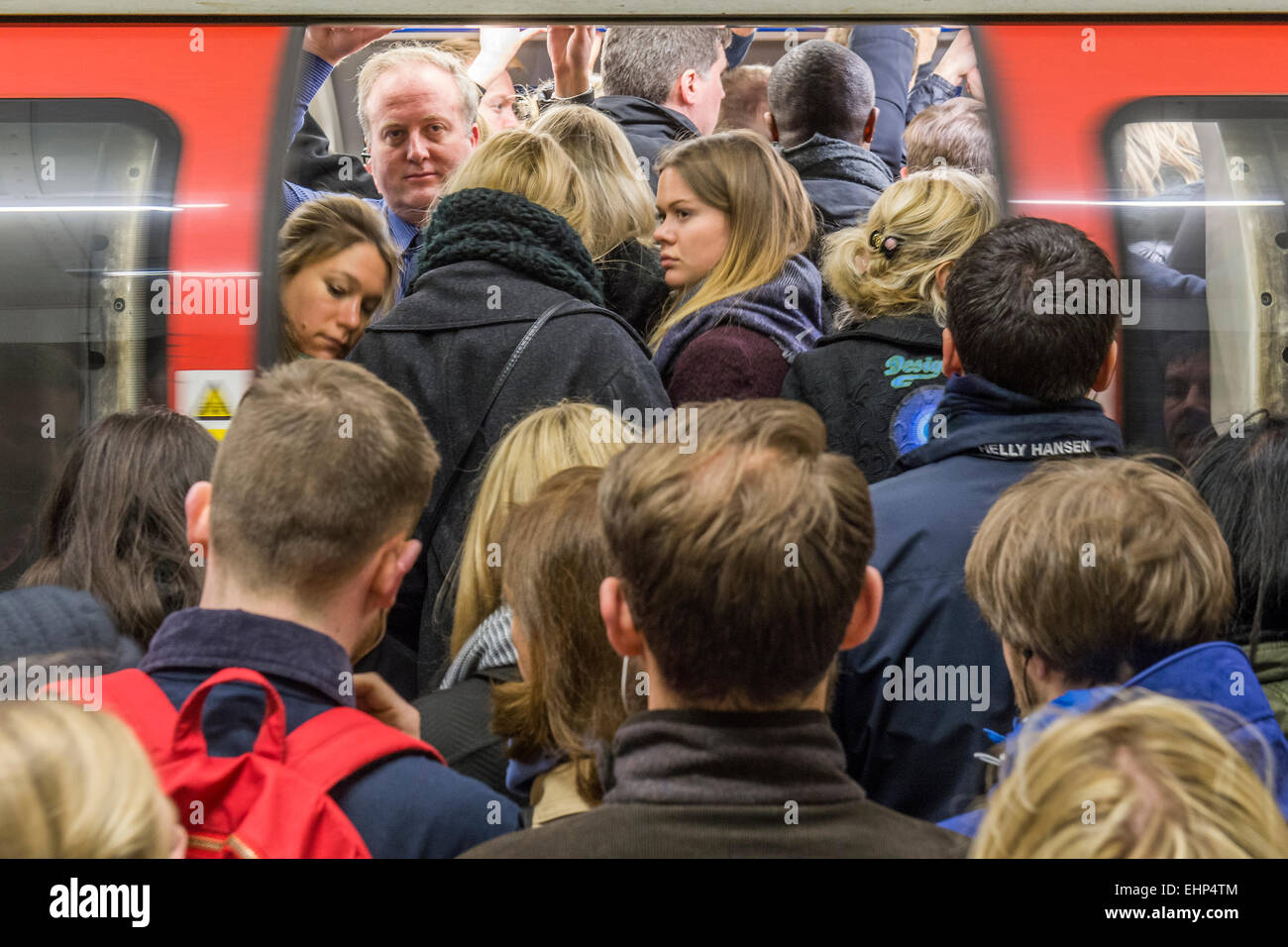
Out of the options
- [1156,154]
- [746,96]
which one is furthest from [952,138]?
[746,96]

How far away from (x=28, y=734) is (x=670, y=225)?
158 cm

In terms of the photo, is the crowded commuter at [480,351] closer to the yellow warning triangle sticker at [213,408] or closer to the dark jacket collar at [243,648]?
the yellow warning triangle sticker at [213,408]

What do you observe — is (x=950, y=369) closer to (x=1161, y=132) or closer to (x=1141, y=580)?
(x=1141, y=580)

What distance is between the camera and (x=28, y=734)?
1186 millimetres

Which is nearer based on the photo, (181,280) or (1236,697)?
(1236,697)

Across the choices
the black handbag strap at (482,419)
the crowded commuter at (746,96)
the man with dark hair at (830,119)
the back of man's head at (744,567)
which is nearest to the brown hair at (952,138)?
the man with dark hair at (830,119)

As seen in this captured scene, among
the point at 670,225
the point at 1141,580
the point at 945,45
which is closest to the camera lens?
the point at 1141,580

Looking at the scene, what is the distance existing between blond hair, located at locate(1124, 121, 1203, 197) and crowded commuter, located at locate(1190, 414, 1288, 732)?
0.52m

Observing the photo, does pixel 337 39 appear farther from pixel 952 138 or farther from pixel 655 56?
pixel 952 138

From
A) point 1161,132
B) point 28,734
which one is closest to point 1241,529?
point 1161,132

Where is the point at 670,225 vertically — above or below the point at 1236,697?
above

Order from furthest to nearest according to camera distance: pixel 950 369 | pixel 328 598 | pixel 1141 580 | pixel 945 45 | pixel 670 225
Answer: pixel 945 45 → pixel 670 225 → pixel 950 369 → pixel 1141 580 → pixel 328 598

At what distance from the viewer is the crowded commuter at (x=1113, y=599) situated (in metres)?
1.73

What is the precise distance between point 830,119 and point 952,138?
267 millimetres
